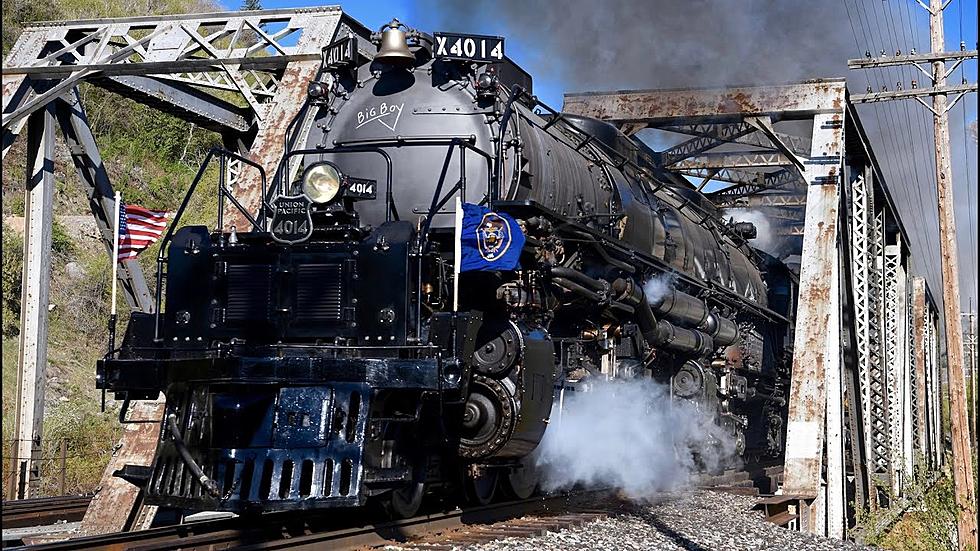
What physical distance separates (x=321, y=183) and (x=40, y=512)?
4768 millimetres

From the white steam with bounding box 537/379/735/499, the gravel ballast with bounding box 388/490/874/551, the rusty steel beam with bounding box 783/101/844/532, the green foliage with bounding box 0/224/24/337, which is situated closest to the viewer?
the gravel ballast with bounding box 388/490/874/551

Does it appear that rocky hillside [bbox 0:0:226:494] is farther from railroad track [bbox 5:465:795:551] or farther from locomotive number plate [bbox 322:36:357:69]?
locomotive number plate [bbox 322:36:357:69]

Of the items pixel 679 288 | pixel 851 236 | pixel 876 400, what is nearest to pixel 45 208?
pixel 679 288

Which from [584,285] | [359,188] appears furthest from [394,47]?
[584,285]

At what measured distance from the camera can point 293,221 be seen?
24.2 ft

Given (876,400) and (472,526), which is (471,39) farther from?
(876,400)

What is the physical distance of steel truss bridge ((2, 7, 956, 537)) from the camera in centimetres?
1088

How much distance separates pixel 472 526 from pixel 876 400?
13.3 meters

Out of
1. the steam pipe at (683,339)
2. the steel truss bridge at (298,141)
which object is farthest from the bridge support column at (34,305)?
the steam pipe at (683,339)

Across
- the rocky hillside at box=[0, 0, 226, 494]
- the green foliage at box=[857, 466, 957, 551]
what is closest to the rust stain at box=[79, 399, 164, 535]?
the rocky hillside at box=[0, 0, 226, 494]

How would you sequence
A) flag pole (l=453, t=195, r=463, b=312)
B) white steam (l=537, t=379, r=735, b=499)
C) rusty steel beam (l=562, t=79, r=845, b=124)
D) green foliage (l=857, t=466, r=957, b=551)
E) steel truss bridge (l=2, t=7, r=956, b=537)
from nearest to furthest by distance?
flag pole (l=453, t=195, r=463, b=312) → white steam (l=537, t=379, r=735, b=499) → steel truss bridge (l=2, t=7, r=956, b=537) → green foliage (l=857, t=466, r=957, b=551) → rusty steel beam (l=562, t=79, r=845, b=124)

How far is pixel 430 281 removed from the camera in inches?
293

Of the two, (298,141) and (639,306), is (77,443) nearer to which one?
(298,141)

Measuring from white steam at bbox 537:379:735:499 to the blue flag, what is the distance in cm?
208
